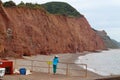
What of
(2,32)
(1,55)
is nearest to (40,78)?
(1,55)

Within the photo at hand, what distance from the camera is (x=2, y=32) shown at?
54.8 metres

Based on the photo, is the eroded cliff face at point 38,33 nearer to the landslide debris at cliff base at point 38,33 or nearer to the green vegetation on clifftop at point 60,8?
the landslide debris at cliff base at point 38,33

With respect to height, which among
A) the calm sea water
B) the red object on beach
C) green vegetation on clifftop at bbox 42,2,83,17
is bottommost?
the calm sea water

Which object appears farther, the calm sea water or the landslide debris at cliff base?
the landslide debris at cliff base

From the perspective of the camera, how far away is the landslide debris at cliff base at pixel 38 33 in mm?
60150

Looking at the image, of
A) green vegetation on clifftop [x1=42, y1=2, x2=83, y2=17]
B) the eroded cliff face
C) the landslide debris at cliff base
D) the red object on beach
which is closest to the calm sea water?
the eroded cliff face

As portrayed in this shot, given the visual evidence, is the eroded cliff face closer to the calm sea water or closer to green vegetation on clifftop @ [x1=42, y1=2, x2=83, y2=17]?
the calm sea water

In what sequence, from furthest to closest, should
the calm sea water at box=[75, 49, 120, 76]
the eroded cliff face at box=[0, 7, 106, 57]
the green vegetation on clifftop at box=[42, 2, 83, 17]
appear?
the green vegetation on clifftop at box=[42, 2, 83, 17] < the eroded cliff face at box=[0, 7, 106, 57] < the calm sea water at box=[75, 49, 120, 76]

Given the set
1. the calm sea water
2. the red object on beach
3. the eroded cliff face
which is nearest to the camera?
the red object on beach

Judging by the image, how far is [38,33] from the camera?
3253 inches

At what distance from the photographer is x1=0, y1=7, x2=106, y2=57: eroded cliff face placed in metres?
59.9

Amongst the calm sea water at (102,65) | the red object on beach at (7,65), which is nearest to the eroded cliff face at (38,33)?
the red object on beach at (7,65)

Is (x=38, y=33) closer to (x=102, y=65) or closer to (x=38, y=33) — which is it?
(x=38, y=33)

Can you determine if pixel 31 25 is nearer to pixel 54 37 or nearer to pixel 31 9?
pixel 31 9
